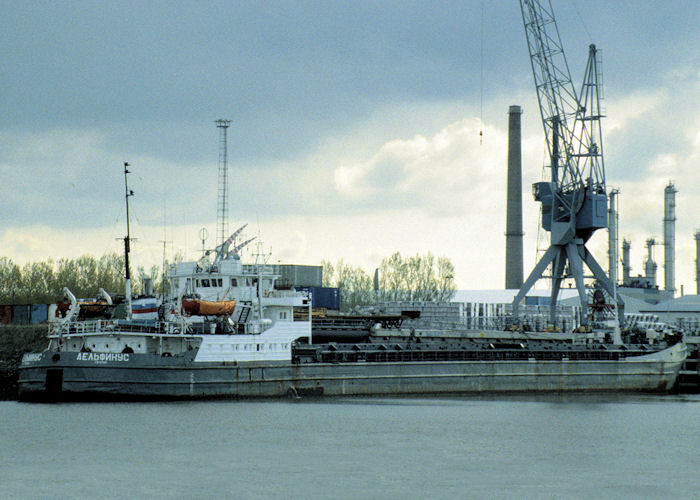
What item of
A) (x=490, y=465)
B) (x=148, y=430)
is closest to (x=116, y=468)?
(x=148, y=430)

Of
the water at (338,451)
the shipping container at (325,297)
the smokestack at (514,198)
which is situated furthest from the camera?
the smokestack at (514,198)

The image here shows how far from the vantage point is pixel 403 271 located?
137 m

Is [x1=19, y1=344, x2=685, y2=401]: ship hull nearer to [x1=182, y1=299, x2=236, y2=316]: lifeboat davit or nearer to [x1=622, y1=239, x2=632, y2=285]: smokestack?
[x1=182, y1=299, x2=236, y2=316]: lifeboat davit

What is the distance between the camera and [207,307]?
5062cm

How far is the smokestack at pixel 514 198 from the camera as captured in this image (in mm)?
124688

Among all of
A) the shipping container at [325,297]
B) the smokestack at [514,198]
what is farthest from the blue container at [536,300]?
the shipping container at [325,297]

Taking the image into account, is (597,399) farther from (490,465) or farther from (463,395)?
(490,465)

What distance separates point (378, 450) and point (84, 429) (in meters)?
12.2

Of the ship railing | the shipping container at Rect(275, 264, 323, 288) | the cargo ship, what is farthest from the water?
the shipping container at Rect(275, 264, 323, 288)

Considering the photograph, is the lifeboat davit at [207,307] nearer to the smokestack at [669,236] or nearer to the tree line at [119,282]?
the tree line at [119,282]

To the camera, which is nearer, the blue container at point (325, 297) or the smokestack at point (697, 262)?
the blue container at point (325, 297)

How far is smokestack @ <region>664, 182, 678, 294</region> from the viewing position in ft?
487

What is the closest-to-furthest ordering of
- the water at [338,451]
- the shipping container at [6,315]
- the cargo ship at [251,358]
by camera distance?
the water at [338,451]
the cargo ship at [251,358]
the shipping container at [6,315]

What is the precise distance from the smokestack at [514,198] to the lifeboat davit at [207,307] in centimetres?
7781
